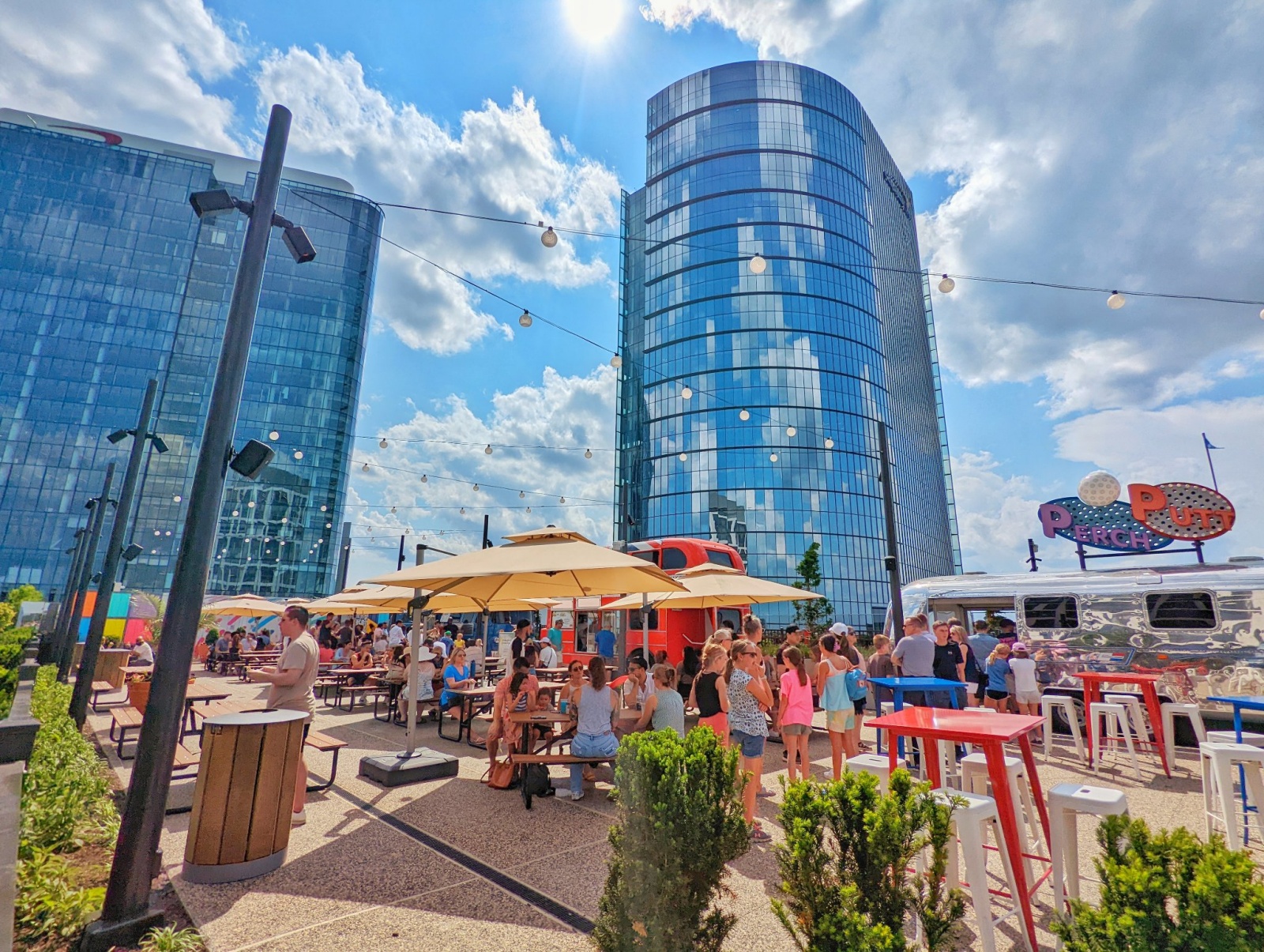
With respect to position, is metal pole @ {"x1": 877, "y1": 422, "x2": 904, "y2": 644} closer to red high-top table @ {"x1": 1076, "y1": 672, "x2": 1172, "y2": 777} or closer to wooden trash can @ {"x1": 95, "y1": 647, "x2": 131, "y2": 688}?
red high-top table @ {"x1": 1076, "y1": 672, "x2": 1172, "y2": 777}

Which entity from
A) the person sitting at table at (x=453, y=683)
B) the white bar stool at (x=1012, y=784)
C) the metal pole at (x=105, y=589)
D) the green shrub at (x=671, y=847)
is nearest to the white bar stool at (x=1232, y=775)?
the white bar stool at (x=1012, y=784)

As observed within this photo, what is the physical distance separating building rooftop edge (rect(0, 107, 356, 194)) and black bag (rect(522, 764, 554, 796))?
9475 cm

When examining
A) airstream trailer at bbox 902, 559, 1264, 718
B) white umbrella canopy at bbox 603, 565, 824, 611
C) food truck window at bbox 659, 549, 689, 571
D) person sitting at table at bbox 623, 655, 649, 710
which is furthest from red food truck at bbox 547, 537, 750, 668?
airstream trailer at bbox 902, 559, 1264, 718

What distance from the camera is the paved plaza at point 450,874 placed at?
3523mm

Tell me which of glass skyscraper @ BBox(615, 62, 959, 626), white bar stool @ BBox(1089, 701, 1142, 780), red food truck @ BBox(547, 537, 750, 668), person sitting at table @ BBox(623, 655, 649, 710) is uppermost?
glass skyscraper @ BBox(615, 62, 959, 626)

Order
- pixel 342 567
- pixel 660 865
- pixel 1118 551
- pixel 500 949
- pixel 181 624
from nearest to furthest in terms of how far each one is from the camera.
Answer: pixel 660 865, pixel 500 949, pixel 181 624, pixel 1118 551, pixel 342 567

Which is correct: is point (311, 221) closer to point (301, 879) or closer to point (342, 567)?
point (342, 567)

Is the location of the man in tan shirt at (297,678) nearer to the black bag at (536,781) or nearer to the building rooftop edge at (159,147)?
the black bag at (536,781)

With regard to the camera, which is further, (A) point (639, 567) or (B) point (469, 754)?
(B) point (469, 754)

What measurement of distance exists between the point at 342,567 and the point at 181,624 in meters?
40.5

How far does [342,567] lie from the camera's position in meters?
40.0

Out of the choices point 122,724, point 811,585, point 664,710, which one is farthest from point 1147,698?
point 811,585

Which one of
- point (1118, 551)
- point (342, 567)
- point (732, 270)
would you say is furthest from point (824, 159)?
point (342, 567)

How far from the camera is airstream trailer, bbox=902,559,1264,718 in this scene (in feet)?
29.7
